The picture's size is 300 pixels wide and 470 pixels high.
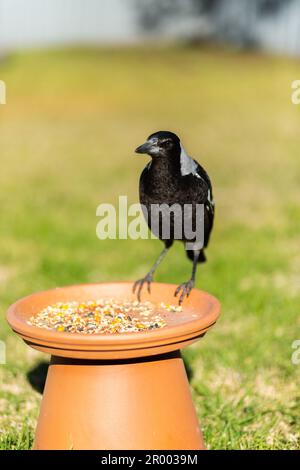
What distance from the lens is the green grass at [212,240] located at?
122 inches

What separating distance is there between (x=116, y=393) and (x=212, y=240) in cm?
420

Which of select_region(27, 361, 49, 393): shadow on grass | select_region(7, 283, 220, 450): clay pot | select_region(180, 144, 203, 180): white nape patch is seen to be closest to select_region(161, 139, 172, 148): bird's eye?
select_region(180, 144, 203, 180): white nape patch

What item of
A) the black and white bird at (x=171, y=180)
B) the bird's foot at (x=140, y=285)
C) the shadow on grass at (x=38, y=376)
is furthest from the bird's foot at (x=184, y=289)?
the shadow on grass at (x=38, y=376)

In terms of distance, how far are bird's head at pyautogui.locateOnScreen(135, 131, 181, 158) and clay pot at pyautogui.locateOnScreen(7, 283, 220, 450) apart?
66 cm

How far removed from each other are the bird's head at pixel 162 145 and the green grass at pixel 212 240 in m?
1.23

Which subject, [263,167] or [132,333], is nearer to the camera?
[132,333]

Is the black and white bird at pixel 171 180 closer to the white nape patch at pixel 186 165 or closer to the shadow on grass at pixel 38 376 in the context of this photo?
the white nape patch at pixel 186 165

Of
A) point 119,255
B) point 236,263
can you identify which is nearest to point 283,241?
point 236,263

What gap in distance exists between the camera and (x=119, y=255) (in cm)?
590

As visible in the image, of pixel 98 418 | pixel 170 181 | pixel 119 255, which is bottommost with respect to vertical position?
pixel 119 255

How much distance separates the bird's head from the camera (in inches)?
94.7

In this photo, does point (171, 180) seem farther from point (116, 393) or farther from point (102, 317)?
point (116, 393)

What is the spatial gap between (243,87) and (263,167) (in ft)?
32.8
